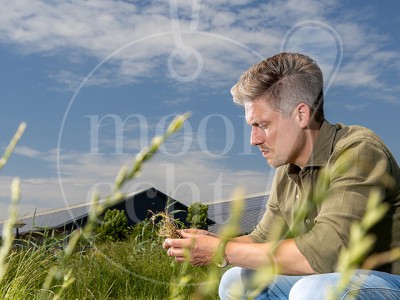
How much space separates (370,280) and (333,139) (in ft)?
2.33

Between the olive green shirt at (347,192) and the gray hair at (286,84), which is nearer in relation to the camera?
the olive green shirt at (347,192)

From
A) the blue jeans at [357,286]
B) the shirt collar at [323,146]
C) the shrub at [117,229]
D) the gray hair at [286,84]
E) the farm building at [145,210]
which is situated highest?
the gray hair at [286,84]

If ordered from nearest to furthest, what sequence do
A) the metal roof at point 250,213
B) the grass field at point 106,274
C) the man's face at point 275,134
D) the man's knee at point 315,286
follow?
the man's knee at point 315,286, the man's face at point 275,134, the grass field at point 106,274, the metal roof at point 250,213

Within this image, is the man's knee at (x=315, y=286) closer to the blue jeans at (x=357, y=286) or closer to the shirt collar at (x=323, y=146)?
the blue jeans at (x=357, y=286)

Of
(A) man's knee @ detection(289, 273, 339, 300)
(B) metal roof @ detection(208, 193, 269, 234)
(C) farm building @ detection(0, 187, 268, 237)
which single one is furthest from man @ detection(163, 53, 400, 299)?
(C) farm building @ detection(0, 187, 268, 237)

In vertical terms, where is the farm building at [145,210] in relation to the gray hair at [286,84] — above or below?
below

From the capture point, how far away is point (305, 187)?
294cm

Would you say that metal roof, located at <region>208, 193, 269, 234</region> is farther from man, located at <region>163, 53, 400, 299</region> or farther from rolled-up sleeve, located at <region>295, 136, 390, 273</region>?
rolled-up sleeve, located at <region>295, 136, 390, 273</region>

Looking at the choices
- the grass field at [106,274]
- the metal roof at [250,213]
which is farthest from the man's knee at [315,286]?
the metal roof at [250,213]

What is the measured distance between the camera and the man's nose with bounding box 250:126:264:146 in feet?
9.07

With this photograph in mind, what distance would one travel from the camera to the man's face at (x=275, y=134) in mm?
2744

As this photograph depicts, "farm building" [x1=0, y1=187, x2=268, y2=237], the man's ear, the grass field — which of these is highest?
the man's ear

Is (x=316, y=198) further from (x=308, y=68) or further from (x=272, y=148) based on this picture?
(x=308, y=68)

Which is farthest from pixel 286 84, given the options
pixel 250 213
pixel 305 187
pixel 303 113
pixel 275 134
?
pixel 250 213
